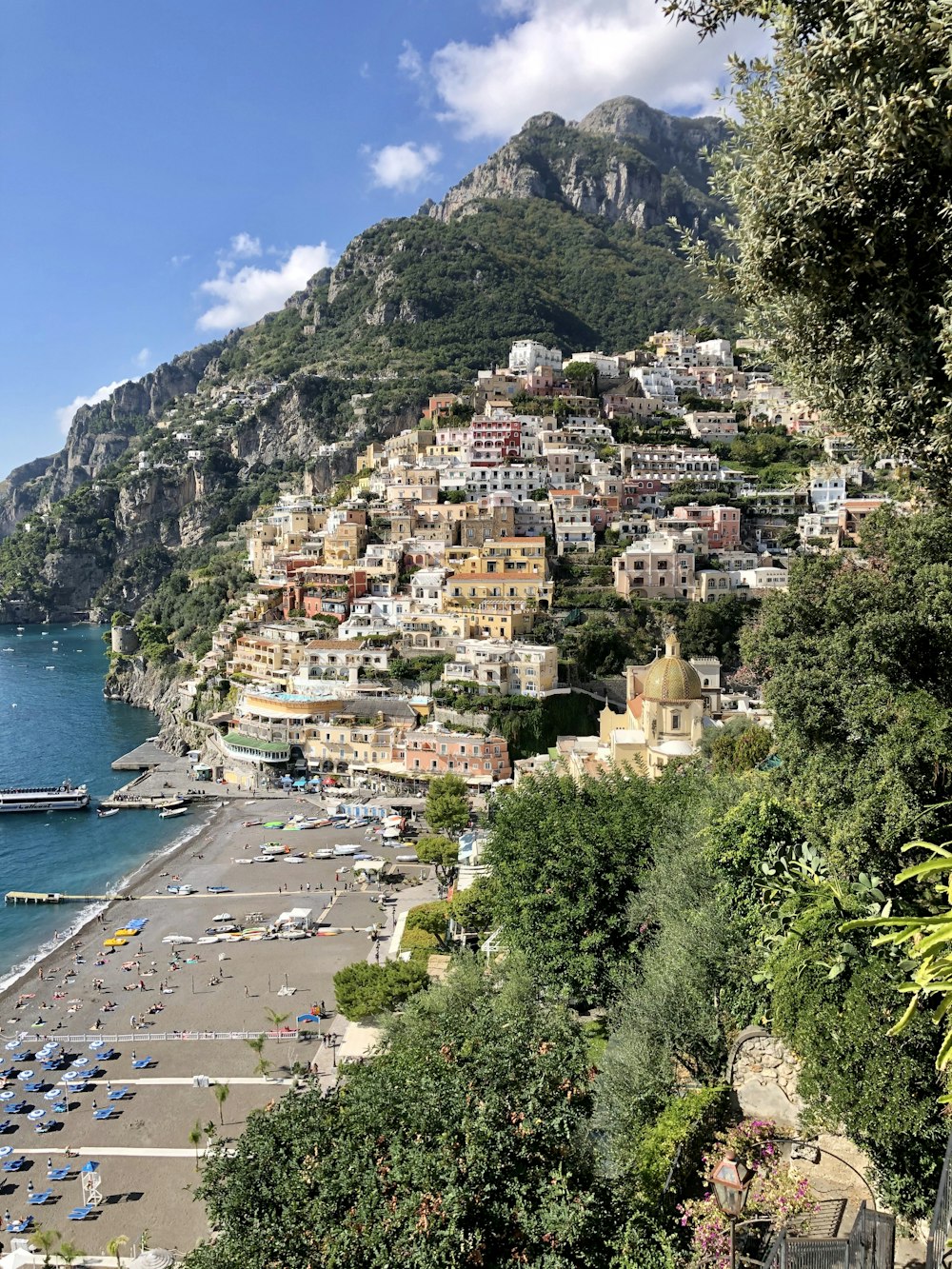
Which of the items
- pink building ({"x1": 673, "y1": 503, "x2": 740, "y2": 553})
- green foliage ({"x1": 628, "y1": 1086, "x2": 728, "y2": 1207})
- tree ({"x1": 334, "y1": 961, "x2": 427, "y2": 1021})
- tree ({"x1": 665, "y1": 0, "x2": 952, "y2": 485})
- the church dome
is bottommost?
tree ({"x1": 334, "y1": 961, "x2": 427, "y2": 1021})

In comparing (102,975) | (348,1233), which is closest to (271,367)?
(102,975)

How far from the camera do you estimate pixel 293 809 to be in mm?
38031

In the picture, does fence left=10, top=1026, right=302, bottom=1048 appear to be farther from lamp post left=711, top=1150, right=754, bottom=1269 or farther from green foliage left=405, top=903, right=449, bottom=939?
lamp post left=711, top=1150, right=754, bottom=1269

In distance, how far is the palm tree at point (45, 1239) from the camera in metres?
12.8

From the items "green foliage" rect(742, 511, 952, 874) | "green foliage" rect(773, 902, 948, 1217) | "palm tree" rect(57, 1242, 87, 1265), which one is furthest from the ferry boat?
"green foliage" rect(773, 902, 948, 1217)

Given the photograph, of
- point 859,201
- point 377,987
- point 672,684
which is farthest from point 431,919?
point 859,201

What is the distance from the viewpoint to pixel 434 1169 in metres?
6.62

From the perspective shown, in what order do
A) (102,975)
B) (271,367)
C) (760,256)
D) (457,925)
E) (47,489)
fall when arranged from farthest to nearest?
(47,489) → (271,367) → (102,975) → (457,925) → (760,256)

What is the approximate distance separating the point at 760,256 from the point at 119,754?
50215mm

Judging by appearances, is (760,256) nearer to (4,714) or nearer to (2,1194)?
(2,1194)

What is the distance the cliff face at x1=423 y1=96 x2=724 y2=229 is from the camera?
14338cm

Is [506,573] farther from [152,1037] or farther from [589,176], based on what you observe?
[589,176]

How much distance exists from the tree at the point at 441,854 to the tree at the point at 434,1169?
64.1ft

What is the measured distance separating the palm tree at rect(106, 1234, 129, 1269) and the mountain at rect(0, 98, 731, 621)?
260 ft
